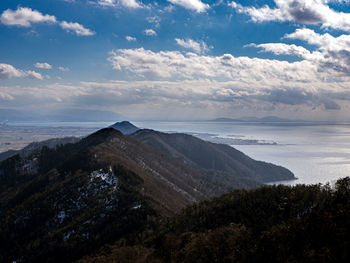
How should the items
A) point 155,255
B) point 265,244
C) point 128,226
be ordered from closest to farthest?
1. point 265,244
2. point 155,255
3. point 128,226

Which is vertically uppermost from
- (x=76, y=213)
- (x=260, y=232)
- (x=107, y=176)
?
(x=260, y=232)

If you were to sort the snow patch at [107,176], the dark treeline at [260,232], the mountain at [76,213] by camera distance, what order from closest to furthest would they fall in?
the dark treeline at [260,232] < the mountain at [76,213] < the snow patch at [107,176]

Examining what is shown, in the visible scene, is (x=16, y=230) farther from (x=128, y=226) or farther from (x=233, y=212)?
(x=233, y=212)

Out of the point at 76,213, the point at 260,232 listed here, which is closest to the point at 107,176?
the point at 76,213

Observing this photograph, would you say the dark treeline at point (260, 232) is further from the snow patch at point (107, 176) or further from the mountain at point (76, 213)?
the snow patch at point (107, 176)

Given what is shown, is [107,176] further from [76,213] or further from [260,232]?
[260,232]

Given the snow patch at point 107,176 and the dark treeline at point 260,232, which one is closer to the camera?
the dark treeline at point 260,232

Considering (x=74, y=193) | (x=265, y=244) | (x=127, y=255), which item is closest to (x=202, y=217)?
(x=127, y=255)

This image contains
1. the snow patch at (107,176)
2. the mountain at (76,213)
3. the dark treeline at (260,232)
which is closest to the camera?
the dark treeline at (260,232)

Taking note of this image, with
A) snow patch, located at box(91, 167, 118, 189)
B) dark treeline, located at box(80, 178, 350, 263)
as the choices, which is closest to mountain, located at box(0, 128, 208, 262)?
snow patch, located at box(91, 167, 118, 189)

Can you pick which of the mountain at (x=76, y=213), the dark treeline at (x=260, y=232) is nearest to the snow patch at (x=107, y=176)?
the mountain at (x=76, y=213)

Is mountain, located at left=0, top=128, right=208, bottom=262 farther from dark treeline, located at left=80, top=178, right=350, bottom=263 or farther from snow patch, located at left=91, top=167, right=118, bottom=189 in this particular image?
dark treeline, located at left=80, top=178, right=350, bottom=263
